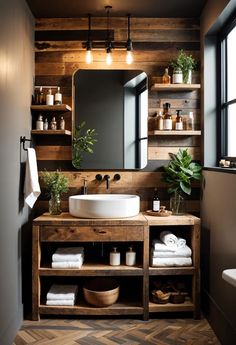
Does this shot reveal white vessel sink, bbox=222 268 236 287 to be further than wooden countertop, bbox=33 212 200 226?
No

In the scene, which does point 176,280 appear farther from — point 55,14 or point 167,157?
point 55,14

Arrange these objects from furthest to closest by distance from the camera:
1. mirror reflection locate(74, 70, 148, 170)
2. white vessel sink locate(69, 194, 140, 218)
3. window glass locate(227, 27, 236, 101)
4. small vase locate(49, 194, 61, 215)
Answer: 1. mirror reflection locate(74, 70, 148, 170)
2. small vase locate(49, 194, 61, 215)
3. window glass locate(227, 27, 236, 101)
4. white vessel sink locate(69, 194, 140, 218)

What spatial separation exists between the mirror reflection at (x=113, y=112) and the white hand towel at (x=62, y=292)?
105cm

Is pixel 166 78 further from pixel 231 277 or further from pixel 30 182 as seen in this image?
pixel 231 277

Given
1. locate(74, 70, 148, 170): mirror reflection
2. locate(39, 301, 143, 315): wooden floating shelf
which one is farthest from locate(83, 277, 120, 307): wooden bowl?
locate(74, 70, 148, 170): mirror reflection

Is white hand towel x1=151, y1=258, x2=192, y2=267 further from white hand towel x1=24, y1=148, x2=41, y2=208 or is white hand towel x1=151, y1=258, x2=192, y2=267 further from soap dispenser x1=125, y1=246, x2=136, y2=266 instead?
white hand towel x1=24, y1=148, x2=41, y2=208

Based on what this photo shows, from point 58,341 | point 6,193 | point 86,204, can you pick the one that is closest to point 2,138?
point 6,193

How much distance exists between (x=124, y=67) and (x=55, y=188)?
1.26 metres

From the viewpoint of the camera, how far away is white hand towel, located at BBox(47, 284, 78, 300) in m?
2.97

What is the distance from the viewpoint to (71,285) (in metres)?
3.18

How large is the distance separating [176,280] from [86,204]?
109 centimetres

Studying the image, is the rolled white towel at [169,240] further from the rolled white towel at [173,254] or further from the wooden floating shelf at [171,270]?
the wooden floating shelf at [171,270]

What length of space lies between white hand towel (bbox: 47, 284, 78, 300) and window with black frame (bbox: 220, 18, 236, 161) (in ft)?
5.41

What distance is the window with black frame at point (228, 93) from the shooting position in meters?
2.98
